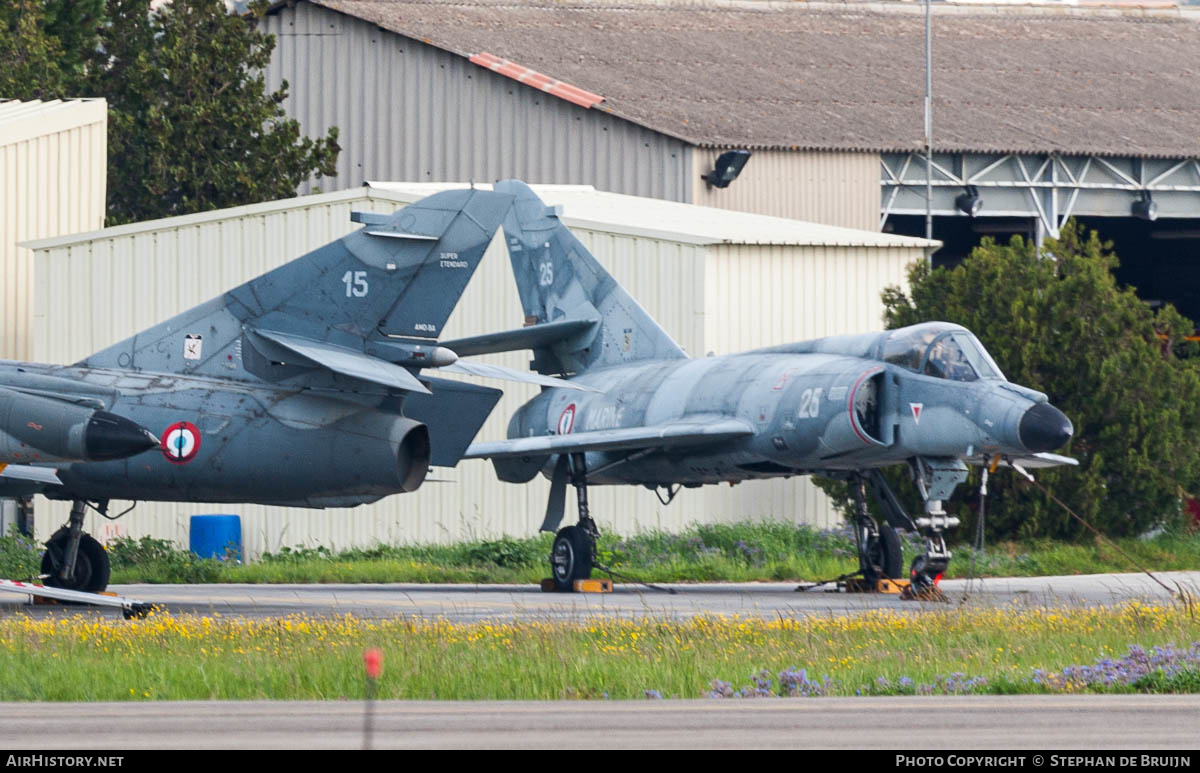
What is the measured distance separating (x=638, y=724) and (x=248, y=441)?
9.26 m

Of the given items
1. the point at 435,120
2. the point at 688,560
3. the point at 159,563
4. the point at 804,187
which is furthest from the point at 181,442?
the point at 435,120

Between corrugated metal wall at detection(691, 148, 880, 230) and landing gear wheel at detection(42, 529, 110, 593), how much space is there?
72.2ft

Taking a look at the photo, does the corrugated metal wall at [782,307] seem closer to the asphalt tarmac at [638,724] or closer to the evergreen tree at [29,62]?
the asphalt tarmac at [638,724]

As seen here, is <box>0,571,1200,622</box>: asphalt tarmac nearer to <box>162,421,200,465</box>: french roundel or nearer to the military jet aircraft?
the military jet aircraft

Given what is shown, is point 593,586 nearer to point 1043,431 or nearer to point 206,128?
point 1043,431

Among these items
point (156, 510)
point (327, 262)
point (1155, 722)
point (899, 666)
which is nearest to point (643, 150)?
point (156, 510)

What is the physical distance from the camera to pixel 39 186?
1294 inches

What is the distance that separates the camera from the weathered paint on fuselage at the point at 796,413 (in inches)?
779

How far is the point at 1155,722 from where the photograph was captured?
9.42 metres

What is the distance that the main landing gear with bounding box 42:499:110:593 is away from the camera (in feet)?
61.4

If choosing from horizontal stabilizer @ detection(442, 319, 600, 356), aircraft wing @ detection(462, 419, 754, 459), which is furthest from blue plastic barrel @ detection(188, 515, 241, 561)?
aircraft wing @ detection(462, 419, 754, 459)
